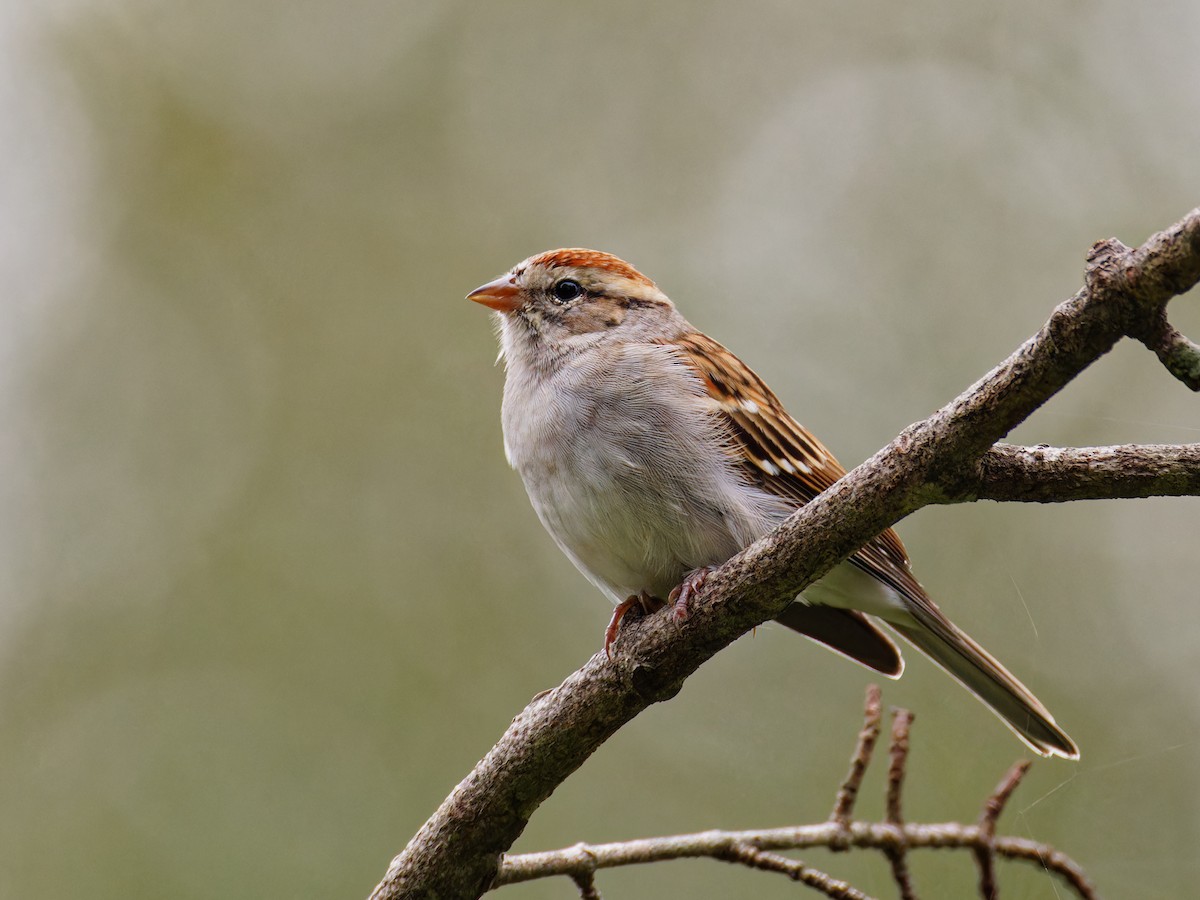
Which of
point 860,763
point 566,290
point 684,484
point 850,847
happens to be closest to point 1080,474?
point 860,763

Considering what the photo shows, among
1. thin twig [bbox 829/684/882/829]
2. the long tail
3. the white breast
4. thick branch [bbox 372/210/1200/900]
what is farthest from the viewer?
the long tail

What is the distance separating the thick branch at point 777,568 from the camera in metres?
1.55

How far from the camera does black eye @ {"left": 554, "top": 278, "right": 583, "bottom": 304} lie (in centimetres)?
392

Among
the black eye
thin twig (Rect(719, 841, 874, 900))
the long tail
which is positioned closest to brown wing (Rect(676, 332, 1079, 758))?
the long tail

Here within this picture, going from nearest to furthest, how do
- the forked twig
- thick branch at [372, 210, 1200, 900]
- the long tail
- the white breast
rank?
thick branch at [372, 210, 1200, 900], the forked twig, the white breast, the long tail

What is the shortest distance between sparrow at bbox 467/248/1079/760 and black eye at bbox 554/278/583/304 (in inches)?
7.7

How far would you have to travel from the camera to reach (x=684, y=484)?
3.04 m

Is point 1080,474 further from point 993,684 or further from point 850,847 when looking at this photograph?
point 993,684

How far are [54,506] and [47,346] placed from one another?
1.19 metres

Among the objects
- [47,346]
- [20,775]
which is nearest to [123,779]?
[20,775]

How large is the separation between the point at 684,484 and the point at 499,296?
1226mm

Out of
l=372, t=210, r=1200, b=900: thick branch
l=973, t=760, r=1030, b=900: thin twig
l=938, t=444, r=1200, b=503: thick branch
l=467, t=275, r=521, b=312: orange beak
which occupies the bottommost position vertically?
l=973, t=760, r=1030, b=900: thin twig

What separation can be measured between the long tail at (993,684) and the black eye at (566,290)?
153 cm

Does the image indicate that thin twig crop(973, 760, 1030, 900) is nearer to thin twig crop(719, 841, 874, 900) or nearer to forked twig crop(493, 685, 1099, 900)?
forked twig crop(493, 685, 1099, 900)
